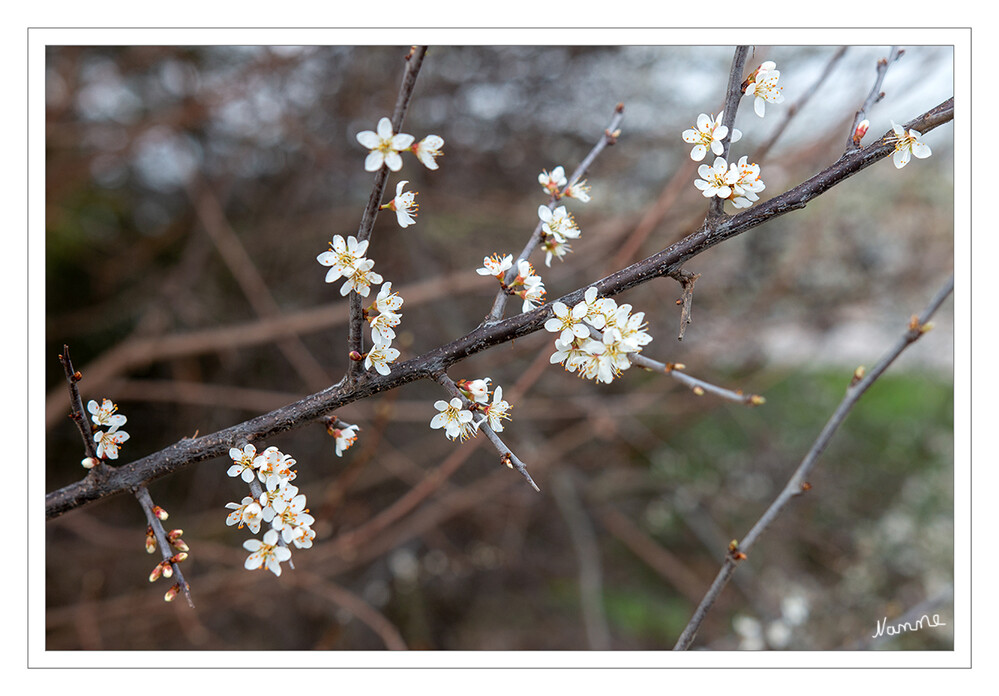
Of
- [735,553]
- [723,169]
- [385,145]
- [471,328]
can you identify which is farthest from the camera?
[471,328]

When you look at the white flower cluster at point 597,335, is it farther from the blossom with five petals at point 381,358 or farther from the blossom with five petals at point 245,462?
the blossom with five petals at point 245,462

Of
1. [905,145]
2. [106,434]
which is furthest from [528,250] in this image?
[106,434]

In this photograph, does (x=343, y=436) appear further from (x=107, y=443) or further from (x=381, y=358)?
(x=107, y=443)

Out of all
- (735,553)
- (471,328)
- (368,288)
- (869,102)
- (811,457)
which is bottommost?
(735,553)

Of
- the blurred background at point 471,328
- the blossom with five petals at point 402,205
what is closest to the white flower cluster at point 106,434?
the blossom with five petals at point 402,205

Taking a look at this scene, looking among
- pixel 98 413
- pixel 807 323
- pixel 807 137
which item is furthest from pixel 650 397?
pixel 98 413

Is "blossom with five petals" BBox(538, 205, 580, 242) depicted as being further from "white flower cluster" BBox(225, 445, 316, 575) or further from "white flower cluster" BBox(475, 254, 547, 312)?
"white flower cluster" BBox(225, 445, 316, 575)

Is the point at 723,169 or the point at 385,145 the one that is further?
the point at 723,169
